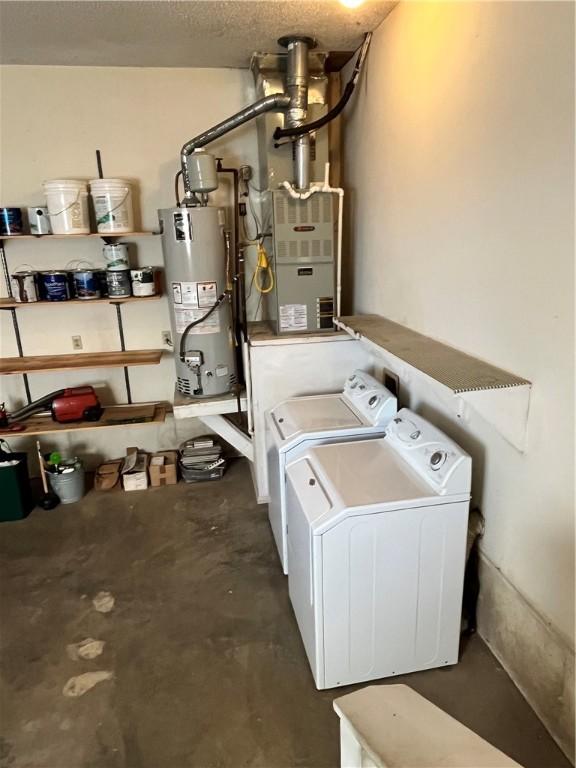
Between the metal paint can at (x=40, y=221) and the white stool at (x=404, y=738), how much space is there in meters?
3.09

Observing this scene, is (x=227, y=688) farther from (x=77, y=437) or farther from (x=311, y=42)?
(x=311, y=42)

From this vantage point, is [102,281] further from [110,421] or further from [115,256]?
[110,421]

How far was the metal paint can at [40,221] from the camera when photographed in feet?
9.89

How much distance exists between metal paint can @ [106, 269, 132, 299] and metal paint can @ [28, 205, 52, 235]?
1.36ft

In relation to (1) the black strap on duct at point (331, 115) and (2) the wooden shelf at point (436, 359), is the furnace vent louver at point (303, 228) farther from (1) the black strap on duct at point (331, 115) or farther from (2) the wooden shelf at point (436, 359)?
(2) the wooden shelf at point (436, 359)

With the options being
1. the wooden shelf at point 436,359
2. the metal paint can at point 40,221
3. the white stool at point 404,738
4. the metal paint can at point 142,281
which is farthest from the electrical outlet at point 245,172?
the white stool at point 404,738

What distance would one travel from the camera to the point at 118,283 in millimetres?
3160

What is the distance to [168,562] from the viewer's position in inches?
105

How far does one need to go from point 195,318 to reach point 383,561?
→ 1.75 m

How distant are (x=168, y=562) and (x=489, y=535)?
1581 mm

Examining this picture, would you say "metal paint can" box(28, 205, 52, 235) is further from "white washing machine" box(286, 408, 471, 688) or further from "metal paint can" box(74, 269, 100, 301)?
"white washing machine" box(286, 408, 471, 688)

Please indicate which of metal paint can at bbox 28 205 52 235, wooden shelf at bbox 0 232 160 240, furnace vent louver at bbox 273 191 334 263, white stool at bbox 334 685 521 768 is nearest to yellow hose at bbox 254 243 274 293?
furnace vent louver at bbox 273 191 334 263

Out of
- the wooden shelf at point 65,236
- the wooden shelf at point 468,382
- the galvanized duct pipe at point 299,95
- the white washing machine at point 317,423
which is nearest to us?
the wooden shelf at point 468,382

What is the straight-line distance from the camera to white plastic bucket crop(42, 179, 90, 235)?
2.96m
